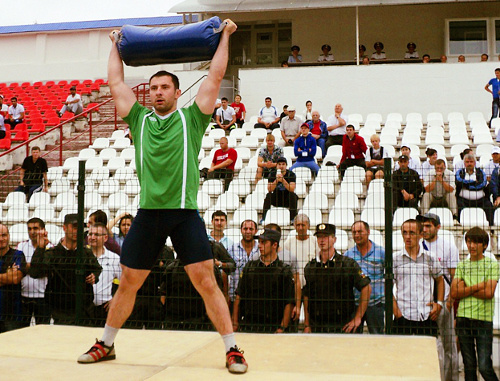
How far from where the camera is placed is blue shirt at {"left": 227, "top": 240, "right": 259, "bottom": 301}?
7227 millimetres

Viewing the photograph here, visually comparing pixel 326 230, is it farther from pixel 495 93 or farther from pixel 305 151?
pixel 495 93

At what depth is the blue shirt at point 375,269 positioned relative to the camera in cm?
692

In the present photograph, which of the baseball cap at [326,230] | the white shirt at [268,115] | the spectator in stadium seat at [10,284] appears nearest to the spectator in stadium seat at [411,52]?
the white shirt at [268,115]

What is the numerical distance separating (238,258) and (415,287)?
1.81 meters

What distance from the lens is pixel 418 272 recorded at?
6.87 meters

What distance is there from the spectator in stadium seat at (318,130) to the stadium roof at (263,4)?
5.57 metres

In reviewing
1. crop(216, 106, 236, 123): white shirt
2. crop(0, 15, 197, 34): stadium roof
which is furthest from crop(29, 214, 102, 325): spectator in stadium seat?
crop(0, 15, 197, 34): stadium roof

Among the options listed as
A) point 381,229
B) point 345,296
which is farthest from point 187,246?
point 381,229

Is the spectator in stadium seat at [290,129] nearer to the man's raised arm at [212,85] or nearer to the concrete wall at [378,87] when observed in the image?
the concrete wall at [378,87]

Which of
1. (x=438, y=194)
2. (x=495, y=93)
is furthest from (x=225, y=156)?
(x=495, y=93)

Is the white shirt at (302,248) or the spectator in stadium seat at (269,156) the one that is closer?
the white shirt at (302,248)

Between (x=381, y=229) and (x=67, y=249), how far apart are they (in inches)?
136

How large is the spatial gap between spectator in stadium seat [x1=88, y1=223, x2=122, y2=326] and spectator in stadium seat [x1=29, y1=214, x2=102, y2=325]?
7 cm

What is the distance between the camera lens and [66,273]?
7637mm
